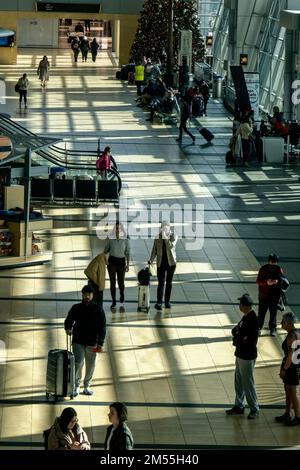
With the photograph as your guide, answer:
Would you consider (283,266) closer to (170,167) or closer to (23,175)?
(23,175)

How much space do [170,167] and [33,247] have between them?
32.9ft

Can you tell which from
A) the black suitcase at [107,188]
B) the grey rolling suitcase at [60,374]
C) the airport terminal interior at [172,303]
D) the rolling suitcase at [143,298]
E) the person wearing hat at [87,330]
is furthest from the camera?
the black suitcase at [107,188]

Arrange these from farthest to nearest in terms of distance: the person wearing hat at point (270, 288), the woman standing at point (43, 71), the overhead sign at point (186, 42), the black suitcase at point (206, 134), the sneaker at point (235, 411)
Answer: the woman standing at point (43, 71)
the overhead sign at point (186, 42)
the black suitcase at point (206, 134)
the person wearing hat at point (270, 288)
the sneaker at point (235, 411)

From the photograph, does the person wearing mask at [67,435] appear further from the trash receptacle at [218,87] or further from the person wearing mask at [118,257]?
the trash receptacle at [218,87]

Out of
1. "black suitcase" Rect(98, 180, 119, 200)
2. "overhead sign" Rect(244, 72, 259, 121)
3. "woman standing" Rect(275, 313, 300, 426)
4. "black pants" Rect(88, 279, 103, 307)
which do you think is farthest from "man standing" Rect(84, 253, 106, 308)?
"overhead sign" Rect(244, 72, 259, 121)

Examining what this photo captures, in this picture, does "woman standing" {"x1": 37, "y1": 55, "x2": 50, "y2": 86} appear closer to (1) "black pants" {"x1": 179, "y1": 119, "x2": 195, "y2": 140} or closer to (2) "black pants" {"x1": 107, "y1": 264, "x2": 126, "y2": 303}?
(1) "black pants" {"x1": 179, "y1": 119, "x2": 195, "y2": 140}

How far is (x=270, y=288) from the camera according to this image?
1689cm

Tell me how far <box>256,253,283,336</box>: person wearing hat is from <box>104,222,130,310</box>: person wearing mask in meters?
2.09

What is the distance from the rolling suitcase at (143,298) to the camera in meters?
17.9

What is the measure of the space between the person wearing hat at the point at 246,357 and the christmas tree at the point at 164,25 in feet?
113

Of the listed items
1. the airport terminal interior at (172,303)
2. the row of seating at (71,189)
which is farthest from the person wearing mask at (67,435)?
the row of seating at (71,189)

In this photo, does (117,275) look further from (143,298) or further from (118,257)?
(143,298)

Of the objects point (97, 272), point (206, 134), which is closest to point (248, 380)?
point (97, 272)

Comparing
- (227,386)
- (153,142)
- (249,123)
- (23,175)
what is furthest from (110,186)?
(227,386)
